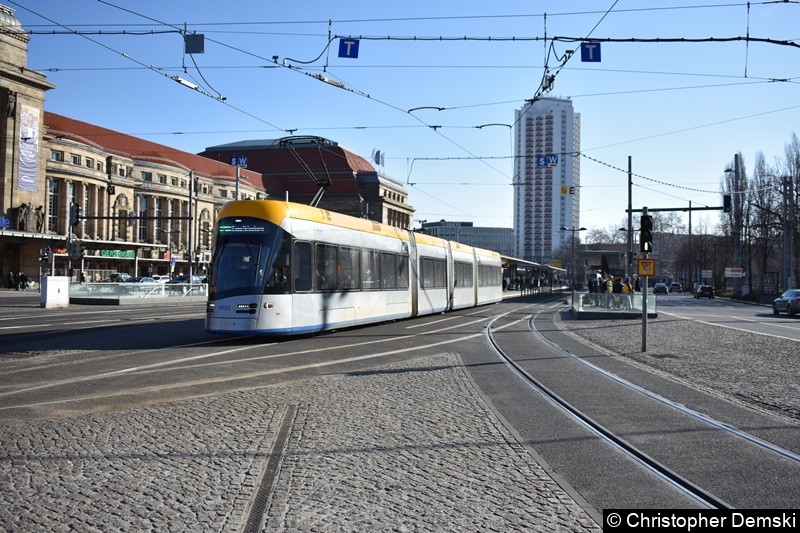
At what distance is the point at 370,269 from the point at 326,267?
11.1ft

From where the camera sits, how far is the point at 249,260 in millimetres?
16438

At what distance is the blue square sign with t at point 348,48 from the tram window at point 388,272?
303 inches

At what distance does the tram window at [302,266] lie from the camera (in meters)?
17.3

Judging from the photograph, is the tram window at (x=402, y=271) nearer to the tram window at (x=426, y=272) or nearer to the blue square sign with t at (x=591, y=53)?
the tram window at (x=426, y=272)

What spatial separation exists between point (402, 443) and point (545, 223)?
120070 mm

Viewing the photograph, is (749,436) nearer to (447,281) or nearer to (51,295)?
(447,281)

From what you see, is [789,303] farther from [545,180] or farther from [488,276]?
[545,180]

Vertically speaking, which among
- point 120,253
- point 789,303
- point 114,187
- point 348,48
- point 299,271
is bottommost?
point 789,303

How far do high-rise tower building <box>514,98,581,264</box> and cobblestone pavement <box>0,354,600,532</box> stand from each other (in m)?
59.5

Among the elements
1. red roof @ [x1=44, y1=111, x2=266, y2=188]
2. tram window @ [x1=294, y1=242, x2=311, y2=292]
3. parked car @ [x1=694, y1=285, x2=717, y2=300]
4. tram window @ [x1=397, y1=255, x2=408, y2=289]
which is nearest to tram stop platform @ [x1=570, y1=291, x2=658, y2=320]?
tram window @ [x1=397, y1=255, x2=408, y2=289]

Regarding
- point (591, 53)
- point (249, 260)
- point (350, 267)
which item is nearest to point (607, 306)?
point (350, 267)

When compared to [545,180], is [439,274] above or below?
below

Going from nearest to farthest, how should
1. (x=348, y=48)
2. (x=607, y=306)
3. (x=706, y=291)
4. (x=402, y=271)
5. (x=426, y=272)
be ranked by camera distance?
1. (x=348, y=48)
2. (x=402, y=271)
3. (x=426, y=272)
4. (x=607, y=306)
5. (x=706, y=291)

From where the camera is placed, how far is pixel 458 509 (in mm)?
5238
